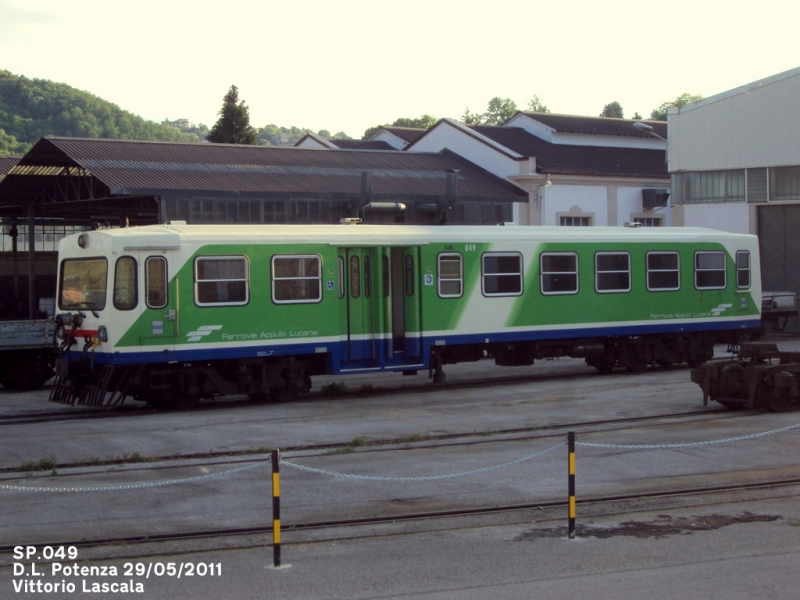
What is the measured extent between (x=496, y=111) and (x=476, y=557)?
128187 millimetres

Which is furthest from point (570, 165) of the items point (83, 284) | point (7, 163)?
point (83, 284)

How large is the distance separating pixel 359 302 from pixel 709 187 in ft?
67.8

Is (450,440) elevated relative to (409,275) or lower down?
lower down

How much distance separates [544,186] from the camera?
40.8 metres

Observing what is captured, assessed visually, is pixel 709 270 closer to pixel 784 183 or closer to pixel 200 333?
pixel 784 183

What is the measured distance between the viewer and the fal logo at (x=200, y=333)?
1787cm

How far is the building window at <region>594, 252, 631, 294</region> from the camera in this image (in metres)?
22.3

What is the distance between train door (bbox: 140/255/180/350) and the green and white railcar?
0.08 ft

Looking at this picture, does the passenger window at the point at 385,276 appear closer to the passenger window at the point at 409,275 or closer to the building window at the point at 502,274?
the passenger window at the point at 409,275

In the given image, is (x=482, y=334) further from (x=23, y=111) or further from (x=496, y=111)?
(x=23, y=111)

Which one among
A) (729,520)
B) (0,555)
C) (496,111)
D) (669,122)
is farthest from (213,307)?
(496,111)

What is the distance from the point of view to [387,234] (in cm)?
1980

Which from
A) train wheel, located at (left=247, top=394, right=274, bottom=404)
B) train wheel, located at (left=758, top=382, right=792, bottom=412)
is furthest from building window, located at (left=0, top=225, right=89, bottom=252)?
train wheel, located at (left=758, top=382, right=792, bottom=412)

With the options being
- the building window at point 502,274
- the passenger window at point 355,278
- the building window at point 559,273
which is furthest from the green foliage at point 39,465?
the building window at point 559,273
